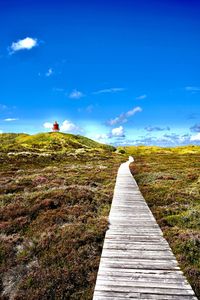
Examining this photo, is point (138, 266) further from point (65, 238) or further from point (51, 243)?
point (51, 243)

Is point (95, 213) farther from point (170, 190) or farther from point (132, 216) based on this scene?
point (170, 190)

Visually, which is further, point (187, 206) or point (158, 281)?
point (187, 206)

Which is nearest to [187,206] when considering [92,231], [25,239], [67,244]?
[92,231]

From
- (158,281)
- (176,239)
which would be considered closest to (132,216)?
(176,239)

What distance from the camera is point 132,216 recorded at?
15711mm

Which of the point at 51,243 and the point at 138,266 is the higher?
the point at 138,266

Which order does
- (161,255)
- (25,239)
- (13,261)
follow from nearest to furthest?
(161,255)
(13,261)
(25,239)

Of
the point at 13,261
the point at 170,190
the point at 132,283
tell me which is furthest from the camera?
the point at 170,190

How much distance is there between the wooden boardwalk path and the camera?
8180 mm

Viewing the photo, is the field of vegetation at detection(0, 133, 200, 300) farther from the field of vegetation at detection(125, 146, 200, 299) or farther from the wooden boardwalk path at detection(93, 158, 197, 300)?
the wooden boardwalk path at detection(93, 158, 197, 300)

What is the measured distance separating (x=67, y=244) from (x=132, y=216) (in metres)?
4.74

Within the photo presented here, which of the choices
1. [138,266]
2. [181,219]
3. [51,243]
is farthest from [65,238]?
[181,219]

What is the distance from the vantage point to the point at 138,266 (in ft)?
31.7

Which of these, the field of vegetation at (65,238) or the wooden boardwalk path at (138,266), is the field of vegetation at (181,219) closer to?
the field of vegetation at (65,238)
